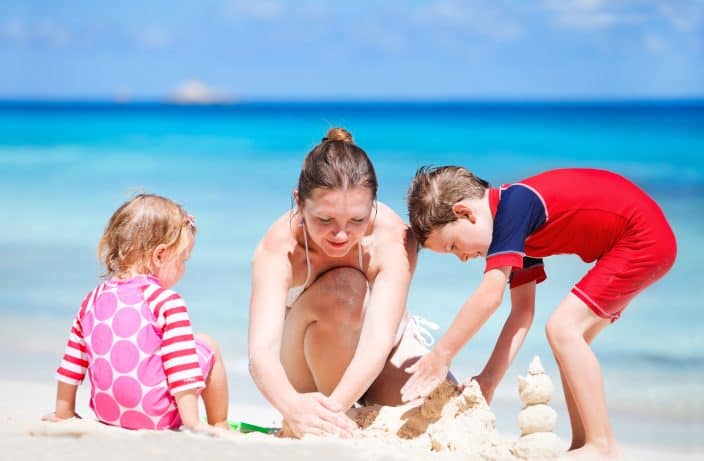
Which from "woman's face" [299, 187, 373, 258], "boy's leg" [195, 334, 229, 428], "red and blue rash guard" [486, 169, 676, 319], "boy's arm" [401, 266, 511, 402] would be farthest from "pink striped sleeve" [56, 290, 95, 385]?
"red and blue rash guard" [486, 169, 676, 319]

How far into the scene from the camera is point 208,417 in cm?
385

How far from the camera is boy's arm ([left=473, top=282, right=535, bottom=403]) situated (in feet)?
13.4

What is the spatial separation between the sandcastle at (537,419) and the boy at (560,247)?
22 cm

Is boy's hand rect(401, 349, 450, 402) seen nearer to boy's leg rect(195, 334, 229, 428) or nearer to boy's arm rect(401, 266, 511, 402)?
boy's arm rect(401, 266, 511, 402)

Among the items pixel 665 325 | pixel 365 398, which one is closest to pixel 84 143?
pixel 665 325

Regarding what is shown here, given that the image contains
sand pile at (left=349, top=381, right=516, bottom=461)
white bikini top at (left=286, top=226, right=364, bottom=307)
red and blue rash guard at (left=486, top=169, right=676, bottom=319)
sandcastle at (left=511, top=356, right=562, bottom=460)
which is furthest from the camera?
white bikini top at (left=286, top=226, right=364, bottom=307)

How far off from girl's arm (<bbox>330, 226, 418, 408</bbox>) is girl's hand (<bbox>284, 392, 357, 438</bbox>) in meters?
0.06

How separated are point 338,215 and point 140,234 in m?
0.74

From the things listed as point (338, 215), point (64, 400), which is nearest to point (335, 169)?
point (338, 215)

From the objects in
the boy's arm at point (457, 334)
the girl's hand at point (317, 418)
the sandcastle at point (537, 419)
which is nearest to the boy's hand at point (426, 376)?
the boy's arm at point (457, 334)

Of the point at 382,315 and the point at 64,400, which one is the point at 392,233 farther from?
the point at 64,400

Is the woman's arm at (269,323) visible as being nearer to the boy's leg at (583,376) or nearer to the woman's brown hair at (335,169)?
the woman's brown hair at (335,169)

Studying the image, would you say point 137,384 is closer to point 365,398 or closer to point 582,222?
point 365,398

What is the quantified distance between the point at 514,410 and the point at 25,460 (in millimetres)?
2835
